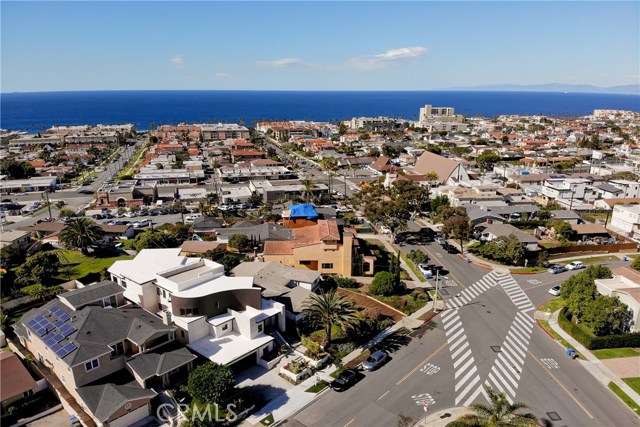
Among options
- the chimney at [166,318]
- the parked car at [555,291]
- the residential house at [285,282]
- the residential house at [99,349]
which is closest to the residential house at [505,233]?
the parked car at [555,291]

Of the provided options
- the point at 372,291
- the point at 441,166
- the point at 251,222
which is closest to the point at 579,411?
the point at 372,291

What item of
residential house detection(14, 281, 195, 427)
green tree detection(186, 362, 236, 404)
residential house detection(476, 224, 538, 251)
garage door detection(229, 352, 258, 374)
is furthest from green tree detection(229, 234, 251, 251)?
residential house detection(476, 224, 538, 251)

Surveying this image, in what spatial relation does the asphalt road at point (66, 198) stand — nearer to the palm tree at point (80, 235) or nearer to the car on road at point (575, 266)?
the palm tree at point (80, 235)

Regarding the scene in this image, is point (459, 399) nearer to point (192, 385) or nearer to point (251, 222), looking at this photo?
point (192, 385)

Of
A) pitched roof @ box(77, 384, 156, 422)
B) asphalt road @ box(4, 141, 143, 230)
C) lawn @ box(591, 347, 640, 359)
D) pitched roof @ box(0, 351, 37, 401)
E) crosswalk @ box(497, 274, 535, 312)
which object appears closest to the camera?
pitched roof @ box(77, 384, 156, 422)

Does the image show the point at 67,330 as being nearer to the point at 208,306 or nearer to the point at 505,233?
the point at 208,306

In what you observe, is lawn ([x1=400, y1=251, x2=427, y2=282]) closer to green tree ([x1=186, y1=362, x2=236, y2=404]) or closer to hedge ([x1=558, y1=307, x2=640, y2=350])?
hedge ([x1=558, y1=307, x2=640, y2=350])
